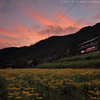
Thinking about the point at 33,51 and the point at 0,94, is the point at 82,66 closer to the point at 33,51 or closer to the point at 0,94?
the point at 0,94

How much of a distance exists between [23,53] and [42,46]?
31.5 metres

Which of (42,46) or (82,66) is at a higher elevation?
(42,46)

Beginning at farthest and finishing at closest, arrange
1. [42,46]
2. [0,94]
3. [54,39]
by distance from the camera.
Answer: [54,39] < [42,46] < [0,94]

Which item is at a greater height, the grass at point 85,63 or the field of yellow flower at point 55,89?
the grass at point 85,63

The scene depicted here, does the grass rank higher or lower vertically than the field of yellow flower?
higher

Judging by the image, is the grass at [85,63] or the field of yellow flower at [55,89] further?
the grass at [85,63]

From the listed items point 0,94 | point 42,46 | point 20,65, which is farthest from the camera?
point 42,46

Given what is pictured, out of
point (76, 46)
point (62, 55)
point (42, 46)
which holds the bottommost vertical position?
point (62, 55)

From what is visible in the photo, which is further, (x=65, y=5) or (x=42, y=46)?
(x=42, y=46)

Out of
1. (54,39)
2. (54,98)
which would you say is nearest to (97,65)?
(54,98)

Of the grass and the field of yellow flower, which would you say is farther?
the grass

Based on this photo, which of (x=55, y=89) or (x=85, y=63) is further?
(x=85, y=63)

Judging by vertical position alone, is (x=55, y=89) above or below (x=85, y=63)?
below

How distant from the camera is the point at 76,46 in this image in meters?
69.9
